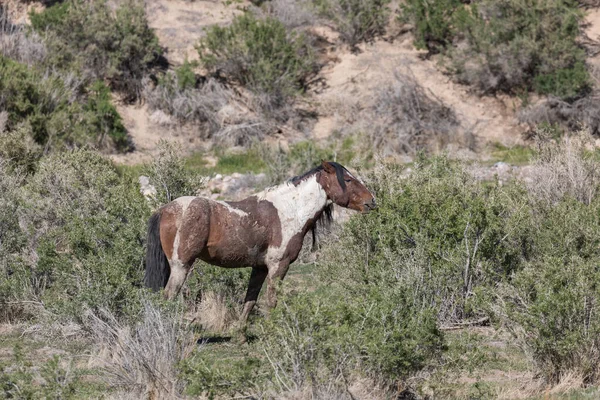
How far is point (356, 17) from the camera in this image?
32.8m

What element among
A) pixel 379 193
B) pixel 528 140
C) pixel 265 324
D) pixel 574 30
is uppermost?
pixel 265 324

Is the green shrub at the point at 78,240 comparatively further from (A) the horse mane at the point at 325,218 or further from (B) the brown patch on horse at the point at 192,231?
(A) the horse mane at the point at 325,218

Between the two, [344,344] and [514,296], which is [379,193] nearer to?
[514,296]

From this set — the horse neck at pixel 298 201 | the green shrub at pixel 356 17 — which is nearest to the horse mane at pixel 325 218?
the horse neck at pixel 298 201

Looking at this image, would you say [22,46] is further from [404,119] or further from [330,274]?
[330,274]

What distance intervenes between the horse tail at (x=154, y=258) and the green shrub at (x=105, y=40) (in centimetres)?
2039

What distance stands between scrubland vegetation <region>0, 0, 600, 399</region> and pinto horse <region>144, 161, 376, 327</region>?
500mm

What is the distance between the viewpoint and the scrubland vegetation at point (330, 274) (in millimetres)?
8250

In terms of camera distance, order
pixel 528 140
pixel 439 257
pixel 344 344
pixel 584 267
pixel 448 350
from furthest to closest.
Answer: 1. pixel 528 140
2. pixel 439 257
3. pixel 584 267
4. pixel 448 350
5. pixel 344 344

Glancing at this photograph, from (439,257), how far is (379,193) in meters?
2.76

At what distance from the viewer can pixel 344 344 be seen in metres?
8.03

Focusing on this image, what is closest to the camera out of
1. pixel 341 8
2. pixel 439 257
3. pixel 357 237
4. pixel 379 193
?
pixel 439 257

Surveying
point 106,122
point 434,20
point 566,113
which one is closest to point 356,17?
point 434,20

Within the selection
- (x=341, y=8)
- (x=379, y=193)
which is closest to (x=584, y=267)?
(x=379, y=193)
